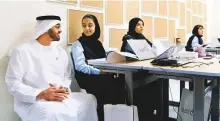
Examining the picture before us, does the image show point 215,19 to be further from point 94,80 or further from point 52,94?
point 52,94

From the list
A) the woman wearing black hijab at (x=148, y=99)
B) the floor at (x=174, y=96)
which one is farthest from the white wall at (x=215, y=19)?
the woman wearing black hijab at (x=148, y=99)

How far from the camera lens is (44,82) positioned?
192 centimetres

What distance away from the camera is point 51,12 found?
7.93ft

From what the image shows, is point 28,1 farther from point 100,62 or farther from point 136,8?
point 136,8

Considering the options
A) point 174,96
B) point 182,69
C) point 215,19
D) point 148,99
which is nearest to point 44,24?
point 182,69

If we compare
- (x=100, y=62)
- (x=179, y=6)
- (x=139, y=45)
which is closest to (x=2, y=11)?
(x=100, y=62)

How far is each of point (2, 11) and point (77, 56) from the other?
73 cm

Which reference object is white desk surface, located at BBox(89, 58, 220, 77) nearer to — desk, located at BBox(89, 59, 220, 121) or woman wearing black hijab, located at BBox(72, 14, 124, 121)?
desk, located at BBox(89, 59, 220, 121)

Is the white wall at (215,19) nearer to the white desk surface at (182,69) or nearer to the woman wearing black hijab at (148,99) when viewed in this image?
the woman wearing black hijab at (148,99)

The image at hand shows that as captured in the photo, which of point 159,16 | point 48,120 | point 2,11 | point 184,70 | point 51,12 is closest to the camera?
point 184,70

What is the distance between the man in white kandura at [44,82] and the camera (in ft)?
5.65

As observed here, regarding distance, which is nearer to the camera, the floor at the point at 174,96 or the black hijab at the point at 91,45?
the black hijab at the point at 91,45

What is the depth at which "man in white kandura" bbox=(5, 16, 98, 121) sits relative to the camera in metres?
1.72

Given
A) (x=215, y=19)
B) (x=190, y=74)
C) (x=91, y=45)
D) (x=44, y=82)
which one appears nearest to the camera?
(x=190, y=74)
